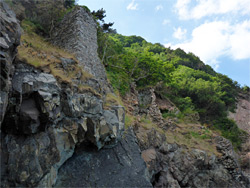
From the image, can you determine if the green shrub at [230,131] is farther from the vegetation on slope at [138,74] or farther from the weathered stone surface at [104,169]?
the weathered stone surface at [104,169]

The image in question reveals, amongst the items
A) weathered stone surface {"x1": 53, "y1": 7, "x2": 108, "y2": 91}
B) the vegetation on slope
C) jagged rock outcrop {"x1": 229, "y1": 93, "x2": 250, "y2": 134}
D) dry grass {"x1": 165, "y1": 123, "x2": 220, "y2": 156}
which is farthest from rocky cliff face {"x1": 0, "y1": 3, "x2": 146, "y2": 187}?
jagged rock outcrop {"x1": 229, "y1": 93, "x2": 250, "y2": 134}

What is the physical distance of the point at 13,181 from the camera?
3.29m

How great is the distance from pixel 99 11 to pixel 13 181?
15836 millimetres

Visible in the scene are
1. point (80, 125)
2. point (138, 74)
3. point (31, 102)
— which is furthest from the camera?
point (138, 74)

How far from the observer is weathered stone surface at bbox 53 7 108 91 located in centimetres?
852

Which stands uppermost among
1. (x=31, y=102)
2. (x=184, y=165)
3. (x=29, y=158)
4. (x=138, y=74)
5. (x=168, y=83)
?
(x=168, y=83)

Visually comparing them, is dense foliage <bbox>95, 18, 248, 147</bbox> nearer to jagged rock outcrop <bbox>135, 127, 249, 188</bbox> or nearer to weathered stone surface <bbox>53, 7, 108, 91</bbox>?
weathered stone surface <bbox>53, 7, 108, 91</bbox>

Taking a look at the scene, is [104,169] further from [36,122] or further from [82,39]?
[82,39]

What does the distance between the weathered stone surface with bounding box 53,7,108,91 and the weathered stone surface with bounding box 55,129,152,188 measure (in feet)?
11.7

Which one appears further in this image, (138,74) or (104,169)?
(138,74)

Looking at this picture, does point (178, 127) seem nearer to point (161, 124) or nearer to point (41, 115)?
point (161, 124)

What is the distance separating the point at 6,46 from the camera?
10.9 feet

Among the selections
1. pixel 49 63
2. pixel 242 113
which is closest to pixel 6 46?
pixel 49 63

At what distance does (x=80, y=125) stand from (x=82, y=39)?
19.2 feet
